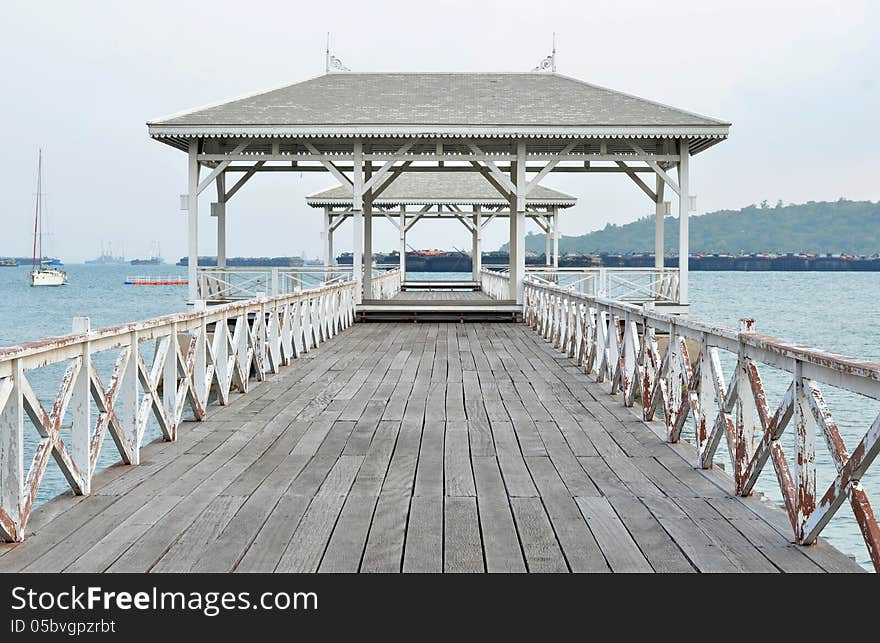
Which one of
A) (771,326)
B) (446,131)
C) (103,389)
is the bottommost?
(771,326)

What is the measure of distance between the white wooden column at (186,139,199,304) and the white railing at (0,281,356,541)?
26.0 ft

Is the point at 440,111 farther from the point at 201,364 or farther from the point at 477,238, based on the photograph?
the point at 477,238

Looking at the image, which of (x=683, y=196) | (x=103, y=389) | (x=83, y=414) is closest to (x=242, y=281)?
(x=683, y=196)

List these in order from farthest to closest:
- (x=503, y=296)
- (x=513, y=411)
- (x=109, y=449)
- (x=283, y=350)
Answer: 1. (x=503, y=296)
2. (x=109, y=449)
3. (x=283, y=350)
4. (x=513, y=411)

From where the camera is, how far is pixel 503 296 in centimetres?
2603

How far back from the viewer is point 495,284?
28812mm

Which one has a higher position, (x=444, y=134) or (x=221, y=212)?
(x=444, y=134)

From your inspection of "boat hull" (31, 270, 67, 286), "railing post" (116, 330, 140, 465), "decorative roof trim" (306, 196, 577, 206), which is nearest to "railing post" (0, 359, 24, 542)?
"railing post" (116, 330, 140, 465)

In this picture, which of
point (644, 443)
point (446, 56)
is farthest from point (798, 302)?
point (644, 443)

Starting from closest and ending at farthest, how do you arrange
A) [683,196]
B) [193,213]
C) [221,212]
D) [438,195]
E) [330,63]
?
[683,196] < [193,213] < [221,212] < [330,63] < [438,195]

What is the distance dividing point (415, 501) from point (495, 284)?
78.7 feet

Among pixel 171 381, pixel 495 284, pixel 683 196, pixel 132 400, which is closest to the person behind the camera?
pixel 132 400
